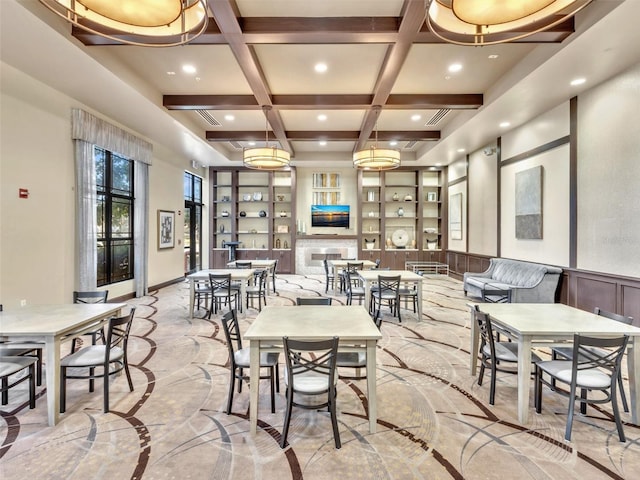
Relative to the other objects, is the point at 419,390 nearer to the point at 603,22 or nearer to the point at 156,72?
the point at 603,22

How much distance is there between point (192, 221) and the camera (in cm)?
1070

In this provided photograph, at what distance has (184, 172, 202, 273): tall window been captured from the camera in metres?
10.3

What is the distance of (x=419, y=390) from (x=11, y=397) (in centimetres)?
370

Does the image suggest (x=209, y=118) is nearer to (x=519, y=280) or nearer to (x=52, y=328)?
(x=52, y=328)

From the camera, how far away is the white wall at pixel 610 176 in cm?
425

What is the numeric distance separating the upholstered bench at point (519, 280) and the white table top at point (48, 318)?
520 cm

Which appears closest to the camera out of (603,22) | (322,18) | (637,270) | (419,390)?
(419,390)

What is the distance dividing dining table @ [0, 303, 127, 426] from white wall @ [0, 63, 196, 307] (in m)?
1.98

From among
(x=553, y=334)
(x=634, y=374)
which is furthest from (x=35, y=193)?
(x=634, y=374)

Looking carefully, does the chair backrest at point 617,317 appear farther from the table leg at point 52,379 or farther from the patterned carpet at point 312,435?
the table leg at point 52,379

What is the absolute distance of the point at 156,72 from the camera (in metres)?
5.11

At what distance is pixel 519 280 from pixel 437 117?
3927 millimetres

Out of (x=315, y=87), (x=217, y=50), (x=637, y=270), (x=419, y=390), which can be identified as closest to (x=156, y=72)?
(x=217, y=50)

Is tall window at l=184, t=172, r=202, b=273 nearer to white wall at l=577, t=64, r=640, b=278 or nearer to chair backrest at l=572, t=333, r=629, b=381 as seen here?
white wall at l=577, t=64, r=640, b=278
